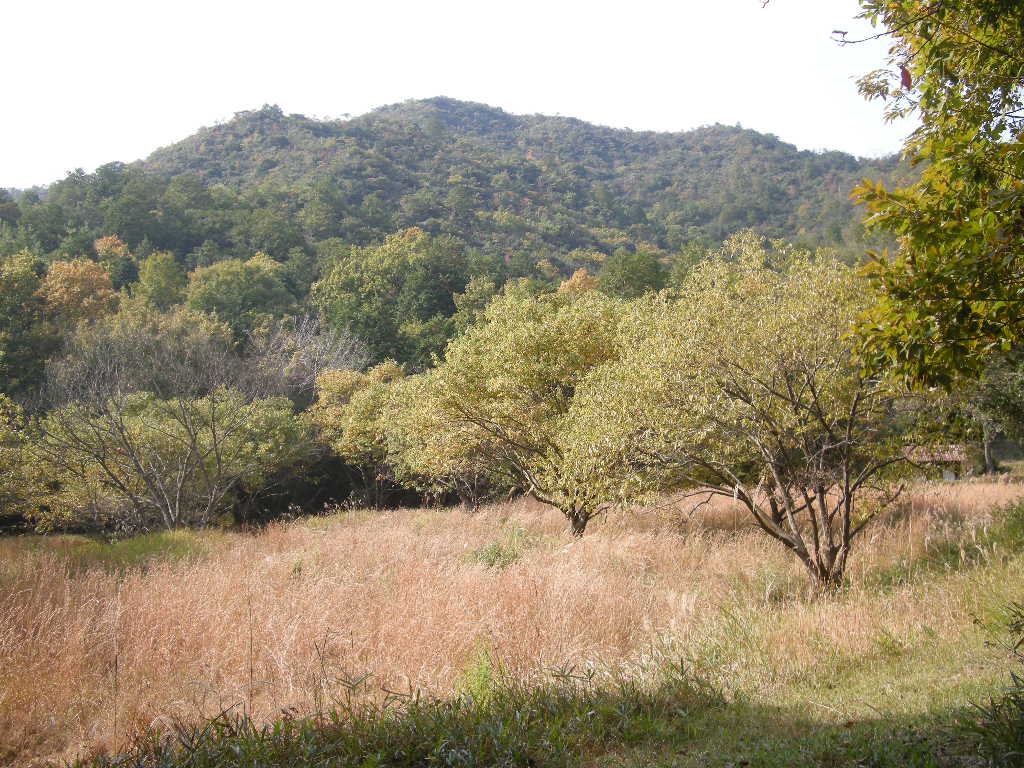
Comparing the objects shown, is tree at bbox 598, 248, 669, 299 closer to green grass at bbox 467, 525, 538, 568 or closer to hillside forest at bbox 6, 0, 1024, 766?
hillside forest at bbox 6, 0, 1024, 766

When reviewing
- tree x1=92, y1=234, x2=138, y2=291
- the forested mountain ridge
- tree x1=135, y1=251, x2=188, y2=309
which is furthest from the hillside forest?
the forested mountain ridge

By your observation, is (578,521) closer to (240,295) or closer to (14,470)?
(14,470)

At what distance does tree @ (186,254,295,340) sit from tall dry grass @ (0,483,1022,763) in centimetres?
3723

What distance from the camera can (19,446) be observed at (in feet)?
62.2

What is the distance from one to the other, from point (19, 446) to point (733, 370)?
2127cm

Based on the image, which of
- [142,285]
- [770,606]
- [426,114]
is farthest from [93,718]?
[426,114]

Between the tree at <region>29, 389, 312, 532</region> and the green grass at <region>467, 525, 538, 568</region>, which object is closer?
the green grass at <region>467, 525, 538, 568</region>

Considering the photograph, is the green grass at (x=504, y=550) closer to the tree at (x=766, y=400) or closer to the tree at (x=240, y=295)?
the tree at (x=766, y=400)

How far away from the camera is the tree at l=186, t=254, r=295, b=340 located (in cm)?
4478

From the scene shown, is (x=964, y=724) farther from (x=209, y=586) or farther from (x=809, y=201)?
(x=809, y=201)

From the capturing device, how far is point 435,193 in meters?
88.8

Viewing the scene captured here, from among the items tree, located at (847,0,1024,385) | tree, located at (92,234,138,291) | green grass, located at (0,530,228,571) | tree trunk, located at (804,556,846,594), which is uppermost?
tree, located at (92,234,138,291)

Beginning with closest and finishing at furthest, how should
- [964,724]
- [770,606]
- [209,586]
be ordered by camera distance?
[964,724] < [770,606] < [209,586]

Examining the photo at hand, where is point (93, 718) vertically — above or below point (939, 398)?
below
